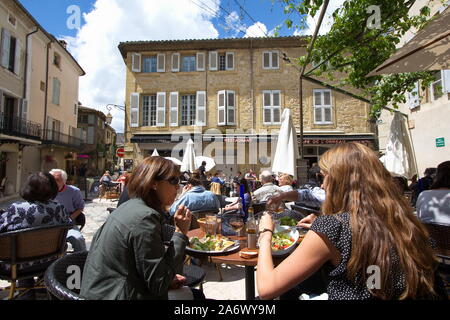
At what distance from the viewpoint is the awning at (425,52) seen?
2988mm

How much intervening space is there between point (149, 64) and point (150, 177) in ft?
57.5

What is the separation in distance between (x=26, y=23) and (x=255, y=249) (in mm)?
20151

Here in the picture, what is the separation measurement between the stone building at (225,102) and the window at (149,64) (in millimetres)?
66

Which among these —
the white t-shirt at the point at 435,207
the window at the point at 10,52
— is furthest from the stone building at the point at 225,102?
the white t-shirt at the point at 435,207

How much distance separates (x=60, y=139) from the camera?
64.2ft

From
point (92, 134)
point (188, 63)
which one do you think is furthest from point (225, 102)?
point (92, 134)

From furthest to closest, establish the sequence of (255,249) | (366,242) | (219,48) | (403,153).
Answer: (219,48) → (403,153) → (255,249) → (366,242)

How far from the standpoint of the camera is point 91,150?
35.5 m

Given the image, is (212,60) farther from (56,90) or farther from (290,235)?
(290,235)

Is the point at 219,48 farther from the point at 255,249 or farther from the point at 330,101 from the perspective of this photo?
the point at 255,249

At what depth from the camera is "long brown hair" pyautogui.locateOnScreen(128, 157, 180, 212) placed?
1619 millimetres

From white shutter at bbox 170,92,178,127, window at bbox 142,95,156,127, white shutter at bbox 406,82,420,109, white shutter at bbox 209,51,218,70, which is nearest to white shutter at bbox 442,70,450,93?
white shutter at bbox 406,82,420,109

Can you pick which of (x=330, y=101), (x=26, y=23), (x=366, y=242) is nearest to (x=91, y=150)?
(x=26, y=23)

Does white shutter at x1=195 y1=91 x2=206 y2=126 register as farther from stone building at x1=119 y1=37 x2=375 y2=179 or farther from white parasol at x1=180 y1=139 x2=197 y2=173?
white parasol at x1=180 y1=139 x2=197 y2=173
